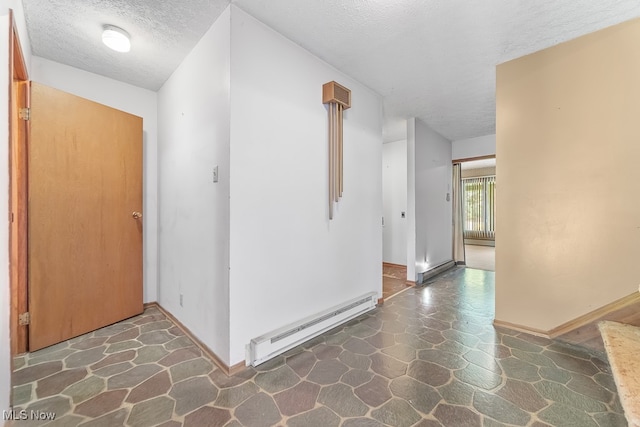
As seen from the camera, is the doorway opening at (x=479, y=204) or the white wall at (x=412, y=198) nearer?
the white wall at (x=412, y=198)

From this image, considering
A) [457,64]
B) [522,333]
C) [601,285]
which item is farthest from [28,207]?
[601,285]

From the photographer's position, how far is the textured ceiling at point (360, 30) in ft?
6.08

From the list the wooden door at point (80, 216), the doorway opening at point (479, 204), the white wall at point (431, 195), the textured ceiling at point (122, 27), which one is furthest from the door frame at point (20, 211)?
the doorway opening at point (479, 204)

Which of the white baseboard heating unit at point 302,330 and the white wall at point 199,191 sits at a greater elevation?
the white wall at point 199,191

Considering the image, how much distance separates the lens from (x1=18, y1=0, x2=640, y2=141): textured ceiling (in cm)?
185

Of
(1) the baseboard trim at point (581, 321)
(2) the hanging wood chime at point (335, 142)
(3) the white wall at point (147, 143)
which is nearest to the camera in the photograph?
(1) the baseboard trim at point (581, 321)

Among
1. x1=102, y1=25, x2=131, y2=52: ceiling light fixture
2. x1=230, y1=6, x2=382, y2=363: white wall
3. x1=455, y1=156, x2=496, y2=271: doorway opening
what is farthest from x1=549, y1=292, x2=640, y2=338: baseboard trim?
x1=455, y1=156, x2=496, y2=271: doorway opening

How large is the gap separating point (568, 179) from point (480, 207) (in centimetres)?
691

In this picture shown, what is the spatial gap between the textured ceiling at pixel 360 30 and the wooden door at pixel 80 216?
51 centimetres

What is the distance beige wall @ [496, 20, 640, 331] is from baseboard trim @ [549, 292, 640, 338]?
0.04 meters

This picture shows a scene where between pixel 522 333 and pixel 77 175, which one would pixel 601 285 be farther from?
pixel 77 175

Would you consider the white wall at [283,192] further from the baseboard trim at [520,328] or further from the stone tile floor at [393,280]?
the baseboard trim at [520,328]

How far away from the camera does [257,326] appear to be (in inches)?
79.1

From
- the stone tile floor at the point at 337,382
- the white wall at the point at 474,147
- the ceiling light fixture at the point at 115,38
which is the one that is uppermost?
the ceiling light fixture at the point at 115,38
